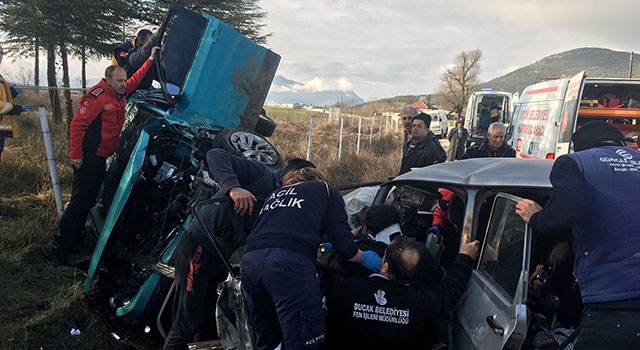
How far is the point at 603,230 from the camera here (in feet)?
6.04

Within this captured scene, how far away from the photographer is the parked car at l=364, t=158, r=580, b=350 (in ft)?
6.52

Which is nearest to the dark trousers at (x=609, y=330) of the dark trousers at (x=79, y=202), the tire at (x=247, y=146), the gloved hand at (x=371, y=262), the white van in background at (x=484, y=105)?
the gloved hand at (x=371, y=262)

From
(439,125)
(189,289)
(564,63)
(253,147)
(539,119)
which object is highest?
(564,63)

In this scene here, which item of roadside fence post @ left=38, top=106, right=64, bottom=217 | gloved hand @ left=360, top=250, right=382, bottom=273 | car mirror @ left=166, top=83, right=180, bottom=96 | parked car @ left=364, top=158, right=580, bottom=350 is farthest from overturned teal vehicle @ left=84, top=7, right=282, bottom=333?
parked car @ left=364, top=158, right=580, bottom=350

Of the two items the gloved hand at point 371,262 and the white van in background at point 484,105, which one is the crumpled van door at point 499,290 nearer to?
the gloved hand at point 371,262

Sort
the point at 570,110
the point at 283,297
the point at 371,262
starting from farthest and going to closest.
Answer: the point at 570,110, the point at 371,262, the point at 283,297

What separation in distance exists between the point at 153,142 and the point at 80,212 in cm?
110

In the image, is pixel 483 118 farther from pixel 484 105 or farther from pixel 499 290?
pixel 499 290

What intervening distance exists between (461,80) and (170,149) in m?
57.4

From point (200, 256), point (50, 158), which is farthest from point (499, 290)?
point (50, 158)

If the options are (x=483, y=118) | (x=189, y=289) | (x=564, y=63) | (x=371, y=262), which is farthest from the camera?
(x=564, y=63)

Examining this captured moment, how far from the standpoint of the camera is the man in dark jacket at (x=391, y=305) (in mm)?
2223

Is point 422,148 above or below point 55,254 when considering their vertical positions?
above

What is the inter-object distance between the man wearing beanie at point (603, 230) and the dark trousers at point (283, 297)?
3.70 feet
